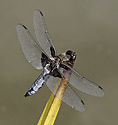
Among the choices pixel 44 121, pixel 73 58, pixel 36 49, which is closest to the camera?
pixel 44 121

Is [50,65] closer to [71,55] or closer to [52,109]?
[71,55]

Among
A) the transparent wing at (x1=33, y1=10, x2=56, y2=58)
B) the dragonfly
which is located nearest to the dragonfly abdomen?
the dragonfly

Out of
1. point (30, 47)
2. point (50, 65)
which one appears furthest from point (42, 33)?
point (50, 65)

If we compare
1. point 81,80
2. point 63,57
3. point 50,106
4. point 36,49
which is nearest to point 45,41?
point 36,49

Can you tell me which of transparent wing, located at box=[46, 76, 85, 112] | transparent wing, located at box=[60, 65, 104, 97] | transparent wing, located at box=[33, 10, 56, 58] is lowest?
transparent wing, located at box=[46, 76, 85, 112]

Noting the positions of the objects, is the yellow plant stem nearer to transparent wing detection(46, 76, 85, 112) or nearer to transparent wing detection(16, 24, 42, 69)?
transparent wing detection(46, 76, 85, 112)

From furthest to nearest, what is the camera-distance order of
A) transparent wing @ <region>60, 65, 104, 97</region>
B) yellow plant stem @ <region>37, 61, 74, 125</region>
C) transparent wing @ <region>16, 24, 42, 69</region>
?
transparent wing @ <region>16, 24, 42, 69</region> < transparent wing @ <region>60, 65, 104, 97</region> < yellow plant stem @ <region>37, 61, 74, 125</region>

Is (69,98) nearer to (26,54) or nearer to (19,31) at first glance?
(26,54)

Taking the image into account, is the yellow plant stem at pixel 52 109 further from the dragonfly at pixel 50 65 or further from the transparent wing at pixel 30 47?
the transparent wing at pixel 30 47
